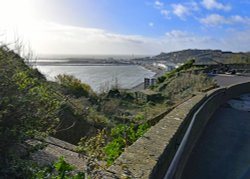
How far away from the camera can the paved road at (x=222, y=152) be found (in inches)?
253

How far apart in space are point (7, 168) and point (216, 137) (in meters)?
7.07

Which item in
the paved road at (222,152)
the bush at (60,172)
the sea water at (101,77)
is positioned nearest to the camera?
the bush at (60,172)

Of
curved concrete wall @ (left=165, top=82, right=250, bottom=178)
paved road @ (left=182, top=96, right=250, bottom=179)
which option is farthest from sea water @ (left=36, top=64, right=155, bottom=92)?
paved road @ (left=182, top=96, right=250, bottom=179)

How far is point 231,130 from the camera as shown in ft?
32.3

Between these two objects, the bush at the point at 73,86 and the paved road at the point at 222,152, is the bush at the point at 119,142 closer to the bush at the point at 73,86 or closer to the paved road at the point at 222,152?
the paved road at the point at 222,152

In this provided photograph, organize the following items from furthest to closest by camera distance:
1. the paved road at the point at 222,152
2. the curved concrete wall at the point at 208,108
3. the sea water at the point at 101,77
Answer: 1. the sea water at the point at 101,77
2. the curved concrete wall at the point at 208,108
3. the paved road at the point at 222,152

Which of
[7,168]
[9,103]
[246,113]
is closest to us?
[7,168]

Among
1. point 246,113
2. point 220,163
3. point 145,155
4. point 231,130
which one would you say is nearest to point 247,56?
point 246,113

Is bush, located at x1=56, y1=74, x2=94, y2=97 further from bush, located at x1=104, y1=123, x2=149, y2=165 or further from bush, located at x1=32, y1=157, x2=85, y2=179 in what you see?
bush, located at x1=32, y1=157, x2=85, y2=179

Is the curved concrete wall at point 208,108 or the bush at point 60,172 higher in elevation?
the bush at point 60,172

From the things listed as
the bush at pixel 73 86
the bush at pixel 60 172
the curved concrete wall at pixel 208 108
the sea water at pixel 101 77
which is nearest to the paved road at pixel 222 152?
the curved concrete wall at pixel 208 108

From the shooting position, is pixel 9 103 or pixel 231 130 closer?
pixel 9 103

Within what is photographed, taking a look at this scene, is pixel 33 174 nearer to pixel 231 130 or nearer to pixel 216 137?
pixel 216 137

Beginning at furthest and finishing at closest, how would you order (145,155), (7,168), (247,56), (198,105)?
(247,56), (198,105), (145,155), (7,168)
